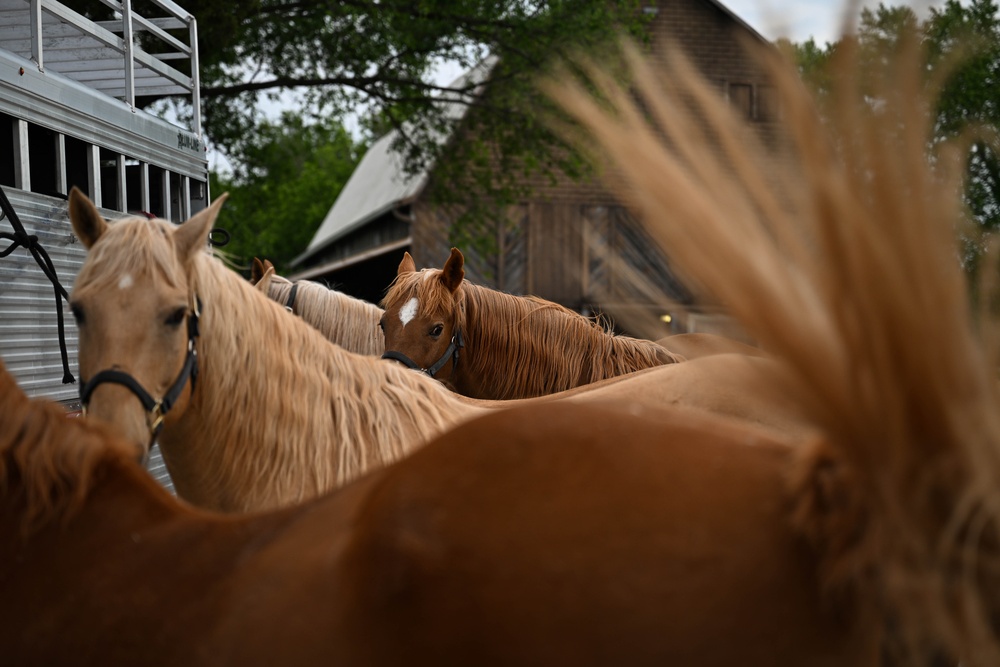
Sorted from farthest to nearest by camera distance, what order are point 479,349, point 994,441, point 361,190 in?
point 361,190 < point 479,349 < point 994,441

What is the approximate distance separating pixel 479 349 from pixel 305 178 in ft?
128

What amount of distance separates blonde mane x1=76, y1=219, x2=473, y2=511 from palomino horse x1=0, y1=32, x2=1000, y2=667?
1.25 m

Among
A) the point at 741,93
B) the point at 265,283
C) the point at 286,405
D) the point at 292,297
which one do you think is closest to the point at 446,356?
the point at 292,297

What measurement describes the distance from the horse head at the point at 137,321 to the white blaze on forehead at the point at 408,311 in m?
2.50

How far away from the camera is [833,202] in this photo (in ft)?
3.22

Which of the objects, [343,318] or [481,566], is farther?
[343,318]

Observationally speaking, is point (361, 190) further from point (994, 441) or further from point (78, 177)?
point (994, 441)

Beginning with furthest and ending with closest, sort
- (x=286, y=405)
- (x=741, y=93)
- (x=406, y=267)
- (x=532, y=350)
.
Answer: (x=741, y=93) < (x=406, y=267) < (x=532, y=350) < (x=286, y=405)

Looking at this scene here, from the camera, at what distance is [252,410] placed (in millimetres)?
2457

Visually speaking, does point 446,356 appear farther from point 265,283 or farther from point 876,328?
point 876,328

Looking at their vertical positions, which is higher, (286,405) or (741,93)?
(741,93)

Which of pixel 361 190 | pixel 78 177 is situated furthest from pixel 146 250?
pixel 361 190

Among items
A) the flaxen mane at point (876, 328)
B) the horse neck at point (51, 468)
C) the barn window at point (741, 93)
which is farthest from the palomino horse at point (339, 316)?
the barn window at point (741, 93)

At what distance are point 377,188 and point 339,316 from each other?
69.8 ft
